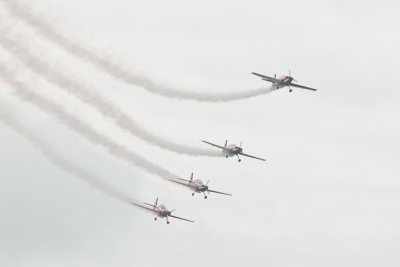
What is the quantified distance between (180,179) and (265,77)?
50.6ft

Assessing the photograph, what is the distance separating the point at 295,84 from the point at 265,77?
3.79m

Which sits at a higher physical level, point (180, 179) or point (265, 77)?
point (265, 77)

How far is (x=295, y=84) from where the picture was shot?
655ft

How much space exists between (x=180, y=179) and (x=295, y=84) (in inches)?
684

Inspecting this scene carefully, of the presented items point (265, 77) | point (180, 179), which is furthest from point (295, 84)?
point (180, 179)

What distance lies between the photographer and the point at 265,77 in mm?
198500

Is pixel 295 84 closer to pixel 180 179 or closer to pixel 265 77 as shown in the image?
pixel 265 77

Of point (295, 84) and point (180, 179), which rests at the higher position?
point (295, 84)

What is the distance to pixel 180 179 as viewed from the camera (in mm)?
199000
